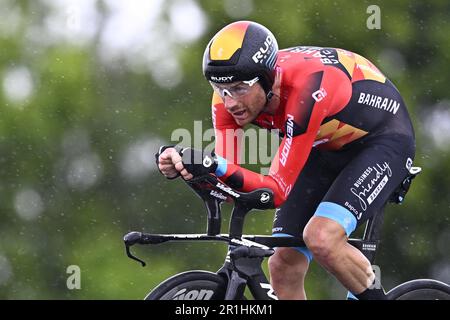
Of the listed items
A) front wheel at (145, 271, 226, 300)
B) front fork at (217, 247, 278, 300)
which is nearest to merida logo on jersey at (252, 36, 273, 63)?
front fork at (217, 247, 278, 300)

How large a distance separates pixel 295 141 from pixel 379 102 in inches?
37.2

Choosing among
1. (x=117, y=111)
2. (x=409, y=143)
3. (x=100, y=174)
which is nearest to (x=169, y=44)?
(x=117, y=111)

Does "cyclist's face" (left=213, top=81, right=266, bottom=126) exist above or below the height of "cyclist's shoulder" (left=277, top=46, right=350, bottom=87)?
below

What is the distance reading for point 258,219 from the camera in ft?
64.6

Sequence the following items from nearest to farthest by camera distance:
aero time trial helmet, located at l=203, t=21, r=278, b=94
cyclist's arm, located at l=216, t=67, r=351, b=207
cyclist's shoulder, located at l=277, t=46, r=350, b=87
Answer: cyclist's arm, located at l=216, t=67, r=351, b=207 < aero time trial helmet, located at l=203, t=21, r=278, b=94 < cyclist's shoulder, located at l=277, t=46, r=350, b=87

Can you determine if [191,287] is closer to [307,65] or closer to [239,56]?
[239,56]

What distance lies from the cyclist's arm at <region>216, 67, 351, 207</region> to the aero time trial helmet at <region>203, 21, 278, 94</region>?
0.92 ft

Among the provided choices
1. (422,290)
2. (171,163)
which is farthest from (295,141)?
(422,290)

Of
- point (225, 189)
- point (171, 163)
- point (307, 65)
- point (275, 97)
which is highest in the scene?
point (307, 65)

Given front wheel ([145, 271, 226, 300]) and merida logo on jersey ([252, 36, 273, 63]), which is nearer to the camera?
front wheel ([145, 271, 226, 300])

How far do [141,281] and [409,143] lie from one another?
472 inches

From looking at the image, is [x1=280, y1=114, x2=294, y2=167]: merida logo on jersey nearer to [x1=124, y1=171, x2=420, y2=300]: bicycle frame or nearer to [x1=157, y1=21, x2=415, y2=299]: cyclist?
[x1=157, y1=21, x2=415, y2=299]: cyclist

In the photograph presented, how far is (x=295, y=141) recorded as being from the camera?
7.09 metres

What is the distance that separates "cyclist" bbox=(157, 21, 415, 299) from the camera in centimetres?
707
